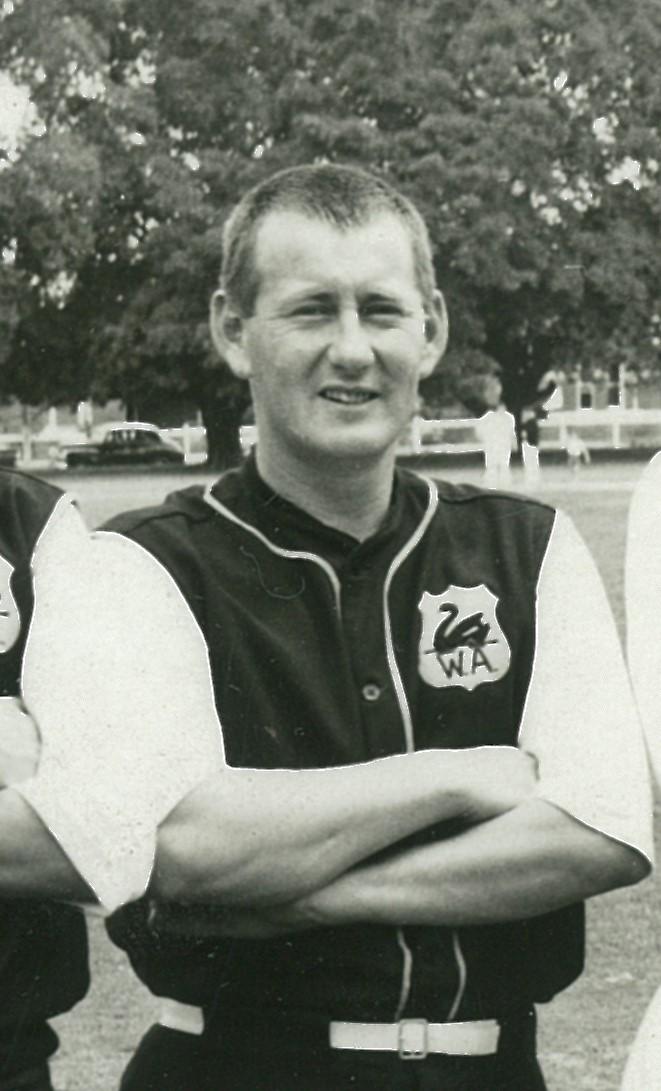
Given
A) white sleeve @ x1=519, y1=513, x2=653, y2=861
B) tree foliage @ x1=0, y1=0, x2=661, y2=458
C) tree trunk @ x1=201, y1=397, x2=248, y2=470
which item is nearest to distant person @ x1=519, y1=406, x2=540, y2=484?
tree foliage @ x1=0, y1=0, x2=661, y2=458

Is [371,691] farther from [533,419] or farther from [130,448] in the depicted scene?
[130,448]

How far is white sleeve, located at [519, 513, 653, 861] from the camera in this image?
7.24ft

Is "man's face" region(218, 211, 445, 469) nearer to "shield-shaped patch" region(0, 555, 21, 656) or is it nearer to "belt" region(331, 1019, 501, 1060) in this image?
"shield-shaped patch" region(0, 555, 21, 656)

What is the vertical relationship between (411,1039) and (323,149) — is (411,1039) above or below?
below

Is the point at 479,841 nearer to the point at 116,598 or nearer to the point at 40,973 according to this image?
the point at 116,598

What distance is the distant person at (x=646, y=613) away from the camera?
7.43 ft

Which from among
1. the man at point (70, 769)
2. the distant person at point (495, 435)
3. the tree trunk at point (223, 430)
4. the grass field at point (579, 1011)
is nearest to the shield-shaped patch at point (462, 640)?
the man at point (70, 769)

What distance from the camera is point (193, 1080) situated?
7.45 feet

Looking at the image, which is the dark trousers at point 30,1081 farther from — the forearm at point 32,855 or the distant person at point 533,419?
the distant person at point 533,419

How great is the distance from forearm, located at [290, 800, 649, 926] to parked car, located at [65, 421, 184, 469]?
40.9ft

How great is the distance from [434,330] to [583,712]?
0.59m

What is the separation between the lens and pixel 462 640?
2.33 meters

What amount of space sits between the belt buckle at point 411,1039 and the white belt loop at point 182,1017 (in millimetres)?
271

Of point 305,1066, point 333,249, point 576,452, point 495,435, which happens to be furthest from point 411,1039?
point 576,452
